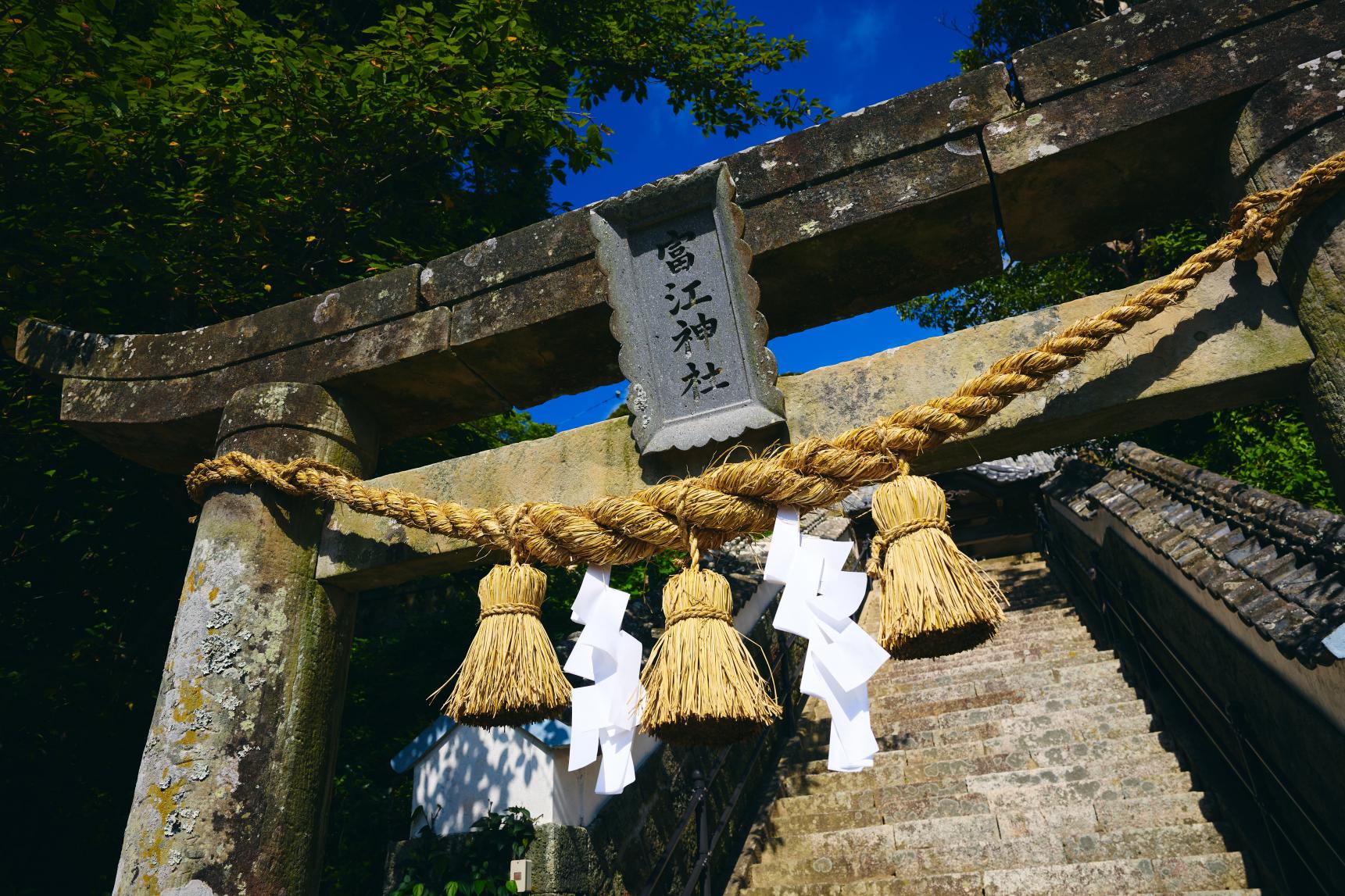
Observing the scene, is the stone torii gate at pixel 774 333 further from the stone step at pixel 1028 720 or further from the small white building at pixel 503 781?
the stone step at pixel 1028 720

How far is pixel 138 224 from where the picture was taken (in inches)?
184

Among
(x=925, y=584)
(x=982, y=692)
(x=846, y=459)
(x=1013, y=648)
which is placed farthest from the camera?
(x=1013, y=648)

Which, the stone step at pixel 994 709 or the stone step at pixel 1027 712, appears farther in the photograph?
the stone step at pixel 994 709

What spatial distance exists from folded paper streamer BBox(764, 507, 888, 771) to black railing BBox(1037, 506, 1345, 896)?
3.18 m

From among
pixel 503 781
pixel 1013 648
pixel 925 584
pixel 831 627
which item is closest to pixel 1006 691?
pixel 1013 648

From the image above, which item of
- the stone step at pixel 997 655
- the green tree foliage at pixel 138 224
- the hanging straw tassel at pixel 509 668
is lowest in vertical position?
the hanging straw tassel at pixel 509 668

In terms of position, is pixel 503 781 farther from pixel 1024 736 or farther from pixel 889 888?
pixel 1024 736

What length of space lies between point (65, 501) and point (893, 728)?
19.3 ft

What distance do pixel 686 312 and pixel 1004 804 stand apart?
13.1ft

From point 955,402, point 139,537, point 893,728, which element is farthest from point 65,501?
point 893,728

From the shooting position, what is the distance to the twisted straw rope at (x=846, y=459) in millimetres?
1931

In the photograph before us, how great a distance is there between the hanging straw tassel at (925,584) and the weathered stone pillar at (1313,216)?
101 cm

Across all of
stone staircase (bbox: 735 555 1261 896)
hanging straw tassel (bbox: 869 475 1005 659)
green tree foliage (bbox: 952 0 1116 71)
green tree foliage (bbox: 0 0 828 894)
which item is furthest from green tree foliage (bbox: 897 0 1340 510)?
green tree foliage (bbox: 0 0 828 894)

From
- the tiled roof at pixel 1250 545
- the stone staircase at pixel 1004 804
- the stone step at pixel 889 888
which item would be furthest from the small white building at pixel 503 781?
the tiled roof at pixel 1250 545
